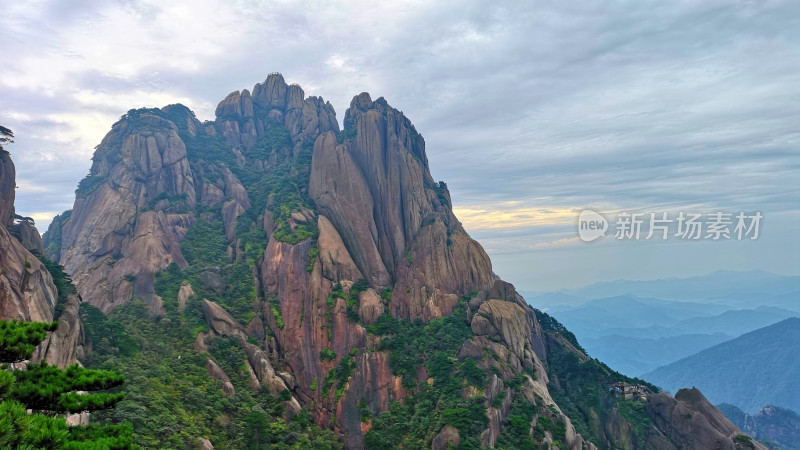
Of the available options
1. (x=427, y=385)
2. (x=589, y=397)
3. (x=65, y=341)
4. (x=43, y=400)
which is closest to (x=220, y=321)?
(x=65, y=341)

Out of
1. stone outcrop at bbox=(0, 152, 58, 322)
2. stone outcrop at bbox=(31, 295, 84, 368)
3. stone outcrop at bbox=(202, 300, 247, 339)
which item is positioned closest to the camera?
stone outcrop at bbox=(0, 152, 58, 322)

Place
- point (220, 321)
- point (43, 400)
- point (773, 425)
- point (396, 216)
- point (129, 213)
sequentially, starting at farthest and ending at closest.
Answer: point (773, 425) → point (396, 216) → point (129, 213) → point (220, 321) → point (43, 400)

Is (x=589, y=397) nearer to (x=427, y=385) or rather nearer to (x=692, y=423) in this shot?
(x=692, y=423)

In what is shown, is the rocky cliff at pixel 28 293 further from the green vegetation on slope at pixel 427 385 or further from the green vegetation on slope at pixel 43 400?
the green vegetation on slope at pixel 427 385

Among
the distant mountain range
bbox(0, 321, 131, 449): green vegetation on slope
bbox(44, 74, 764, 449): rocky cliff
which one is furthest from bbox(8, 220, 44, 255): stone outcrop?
the distant mountain range

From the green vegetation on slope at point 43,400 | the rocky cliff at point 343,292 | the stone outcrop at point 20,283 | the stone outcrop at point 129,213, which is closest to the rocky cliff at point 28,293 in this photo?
the stone outcrop at point 20,283

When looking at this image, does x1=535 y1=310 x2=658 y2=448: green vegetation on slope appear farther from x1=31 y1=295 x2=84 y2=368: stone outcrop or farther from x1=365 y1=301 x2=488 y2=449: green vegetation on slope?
x1=31 y1=295 x2=84 y2=368: stone outcrop
